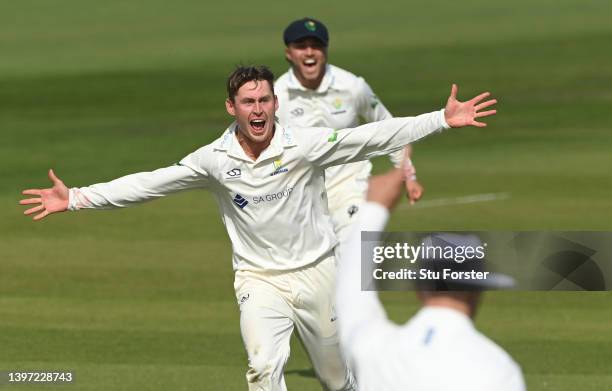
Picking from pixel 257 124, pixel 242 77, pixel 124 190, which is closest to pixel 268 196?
pixel 257 124

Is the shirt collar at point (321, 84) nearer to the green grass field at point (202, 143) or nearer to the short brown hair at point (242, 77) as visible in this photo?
the green grass field at point (202, 143)

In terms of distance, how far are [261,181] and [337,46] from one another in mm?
24454

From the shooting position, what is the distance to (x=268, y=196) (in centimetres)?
818

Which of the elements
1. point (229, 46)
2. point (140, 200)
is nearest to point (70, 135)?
point (229, 46)

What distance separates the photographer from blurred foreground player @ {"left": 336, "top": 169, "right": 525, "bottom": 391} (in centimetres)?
413

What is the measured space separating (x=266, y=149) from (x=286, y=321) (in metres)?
1.02

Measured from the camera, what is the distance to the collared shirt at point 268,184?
26.8 feet

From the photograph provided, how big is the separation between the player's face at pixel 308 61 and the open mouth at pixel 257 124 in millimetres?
3040

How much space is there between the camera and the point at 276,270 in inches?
327

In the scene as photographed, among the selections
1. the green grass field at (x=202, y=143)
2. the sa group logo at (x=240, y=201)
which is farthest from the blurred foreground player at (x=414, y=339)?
the green grass field at (x=202, y=143)

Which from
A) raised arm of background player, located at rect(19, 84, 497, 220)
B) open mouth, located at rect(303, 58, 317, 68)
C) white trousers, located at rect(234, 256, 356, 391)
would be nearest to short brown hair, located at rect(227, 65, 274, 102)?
raised arm of background player, located at rect(19, 84, 497, 220)

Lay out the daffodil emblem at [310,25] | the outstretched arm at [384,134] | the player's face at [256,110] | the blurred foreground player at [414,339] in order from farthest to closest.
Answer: the daffodil emblem at [310,25] < the player's face at [256,110] < the outstretched arm at [384,134] < the blurred foreground player at [414,339]

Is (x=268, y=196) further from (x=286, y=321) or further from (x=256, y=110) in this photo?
(x=286, y=321)

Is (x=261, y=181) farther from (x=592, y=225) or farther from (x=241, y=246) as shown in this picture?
(x=592, y=225)
